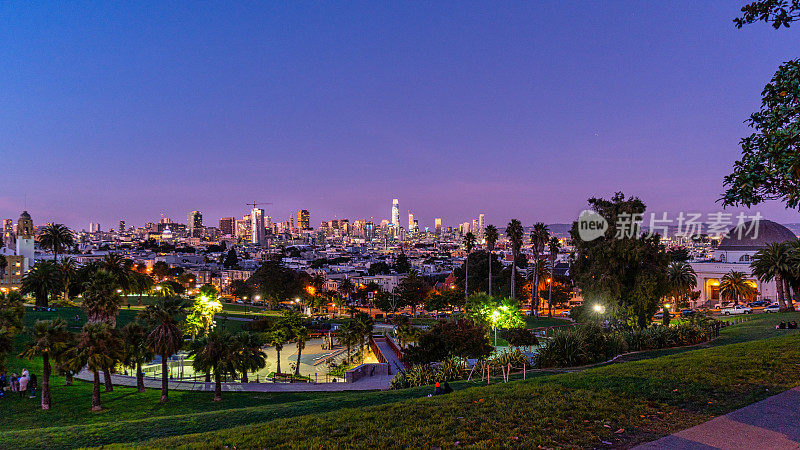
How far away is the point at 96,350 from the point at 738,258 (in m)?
89.8

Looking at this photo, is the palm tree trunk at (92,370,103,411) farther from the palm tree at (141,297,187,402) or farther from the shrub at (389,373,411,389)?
the shrub at (389,373,411,389)

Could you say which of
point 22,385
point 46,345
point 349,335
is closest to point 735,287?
point 349,335

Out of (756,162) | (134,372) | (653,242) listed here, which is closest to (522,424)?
(756,162)

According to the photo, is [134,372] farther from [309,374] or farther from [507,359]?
[507,359]

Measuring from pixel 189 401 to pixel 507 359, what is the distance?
16.9 m

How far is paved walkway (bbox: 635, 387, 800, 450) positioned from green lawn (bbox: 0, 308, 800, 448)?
0.34 metres

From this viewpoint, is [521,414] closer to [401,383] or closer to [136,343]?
[401,383]

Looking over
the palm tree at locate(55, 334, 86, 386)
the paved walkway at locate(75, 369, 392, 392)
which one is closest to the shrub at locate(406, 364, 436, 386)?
the paved walkway at locate(75, 369, 392, 392)

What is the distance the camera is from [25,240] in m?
90.1

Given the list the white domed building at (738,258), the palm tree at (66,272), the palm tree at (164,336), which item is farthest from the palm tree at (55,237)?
the white domed building at (738,258)

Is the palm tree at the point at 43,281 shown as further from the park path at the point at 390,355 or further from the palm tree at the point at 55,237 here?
the park path at the point at 390,355

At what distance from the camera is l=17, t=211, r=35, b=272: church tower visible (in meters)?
87.6

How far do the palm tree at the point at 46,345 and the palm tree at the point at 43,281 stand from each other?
131 ft

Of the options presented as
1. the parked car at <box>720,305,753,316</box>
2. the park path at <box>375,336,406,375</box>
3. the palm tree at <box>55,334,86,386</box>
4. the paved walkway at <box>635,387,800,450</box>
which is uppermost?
the paved walkway at <box>635,387,800,450</box>
